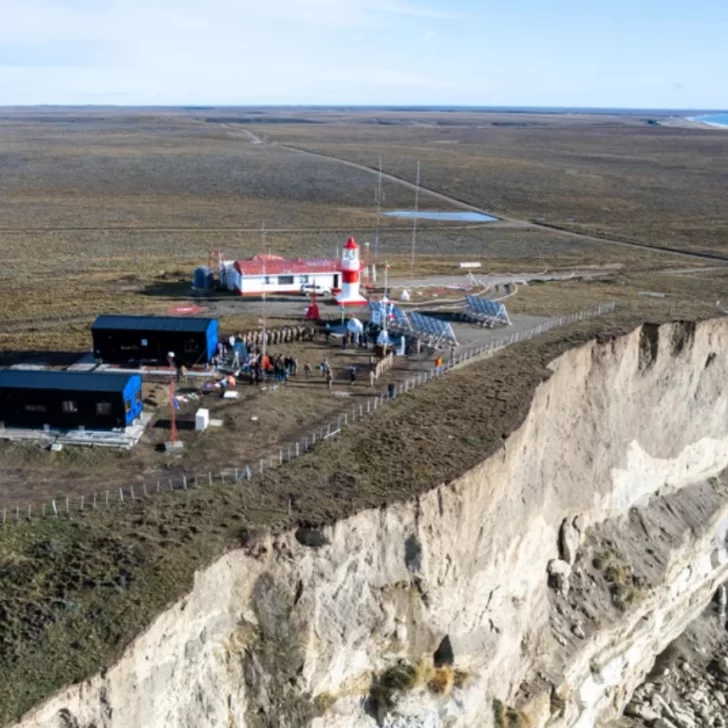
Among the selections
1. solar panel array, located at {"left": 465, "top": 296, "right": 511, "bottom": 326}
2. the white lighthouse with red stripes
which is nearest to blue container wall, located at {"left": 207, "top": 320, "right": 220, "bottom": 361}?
the white lighthouse with red stripes

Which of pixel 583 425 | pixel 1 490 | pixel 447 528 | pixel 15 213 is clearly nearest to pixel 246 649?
pixel 447 528

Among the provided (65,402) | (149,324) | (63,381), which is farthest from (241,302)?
(65,402)

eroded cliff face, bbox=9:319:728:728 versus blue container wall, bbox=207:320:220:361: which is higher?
blue container wall, bbox=207:320:220:361

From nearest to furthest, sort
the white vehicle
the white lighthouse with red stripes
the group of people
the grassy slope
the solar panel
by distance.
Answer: the grassy slope
the group of people
the solar panel
the white lighthouse with red stripes
the white vehicle

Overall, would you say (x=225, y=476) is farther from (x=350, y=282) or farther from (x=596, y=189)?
(x=596, y=189)

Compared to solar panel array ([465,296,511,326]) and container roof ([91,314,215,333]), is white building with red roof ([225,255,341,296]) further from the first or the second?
container roof ([91,314,215,333])

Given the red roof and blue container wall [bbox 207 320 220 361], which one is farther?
the red roof
